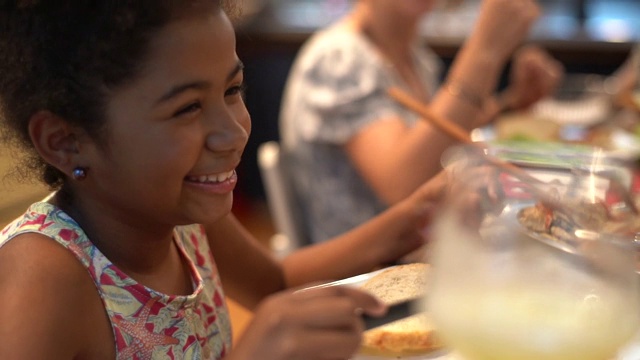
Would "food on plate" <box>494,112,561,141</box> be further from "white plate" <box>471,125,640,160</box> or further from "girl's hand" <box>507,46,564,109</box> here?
"girl's hand" <box>507,46,564,109</box>

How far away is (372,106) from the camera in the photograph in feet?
5.37

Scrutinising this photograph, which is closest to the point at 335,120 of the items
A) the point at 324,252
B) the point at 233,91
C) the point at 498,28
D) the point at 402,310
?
the point at 498,28

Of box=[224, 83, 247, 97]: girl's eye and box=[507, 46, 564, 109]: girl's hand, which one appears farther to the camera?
box=[507, 46, 564, 109]: girl's hand

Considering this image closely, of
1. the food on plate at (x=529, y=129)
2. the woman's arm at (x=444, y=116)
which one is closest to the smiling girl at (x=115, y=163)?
the woman's arm at (x=444, y=116)

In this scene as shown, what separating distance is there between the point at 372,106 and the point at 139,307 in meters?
0.89

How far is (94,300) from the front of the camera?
80 cm

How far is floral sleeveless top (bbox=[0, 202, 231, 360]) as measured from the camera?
811 millimetres

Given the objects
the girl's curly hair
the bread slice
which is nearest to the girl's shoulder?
the girl's curly hair

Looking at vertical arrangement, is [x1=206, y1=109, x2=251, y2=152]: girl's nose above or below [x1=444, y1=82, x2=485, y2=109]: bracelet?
above

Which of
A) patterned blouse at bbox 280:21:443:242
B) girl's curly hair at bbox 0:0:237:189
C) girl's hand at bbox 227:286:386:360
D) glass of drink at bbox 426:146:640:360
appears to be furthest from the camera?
patterned blouse at bbox 280:21:443:242

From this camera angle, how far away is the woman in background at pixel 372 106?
1543mm

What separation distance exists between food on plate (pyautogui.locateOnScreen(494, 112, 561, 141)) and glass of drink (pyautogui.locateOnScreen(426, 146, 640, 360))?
1.14 meters

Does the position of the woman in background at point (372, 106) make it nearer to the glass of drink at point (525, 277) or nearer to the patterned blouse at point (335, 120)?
the patterned blouse at point (335, 120)

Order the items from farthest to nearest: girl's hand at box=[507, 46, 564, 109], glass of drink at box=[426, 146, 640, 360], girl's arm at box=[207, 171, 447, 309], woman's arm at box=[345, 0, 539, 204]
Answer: girl's hand at box=[507, 46, 564, 109] → woman's arm at box=[345, 0, 539, 204] → girl's arm at box=[207, 171, 447, 309] → glass of drink at box=[426, 146, 640, 360]
